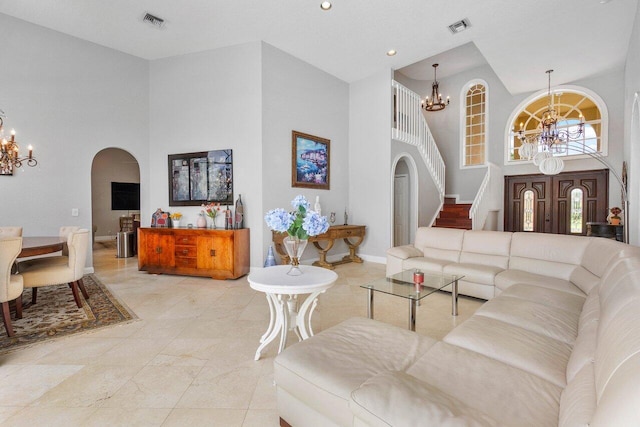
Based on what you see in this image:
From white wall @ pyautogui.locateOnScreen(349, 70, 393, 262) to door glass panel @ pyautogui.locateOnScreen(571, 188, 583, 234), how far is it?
4387 millimetres

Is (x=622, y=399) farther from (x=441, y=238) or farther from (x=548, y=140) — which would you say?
(x=548, y=140)

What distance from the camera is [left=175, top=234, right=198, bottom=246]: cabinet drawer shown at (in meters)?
4.88

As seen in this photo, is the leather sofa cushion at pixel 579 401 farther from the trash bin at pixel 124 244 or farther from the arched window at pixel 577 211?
the trash bin at pixel 124 244

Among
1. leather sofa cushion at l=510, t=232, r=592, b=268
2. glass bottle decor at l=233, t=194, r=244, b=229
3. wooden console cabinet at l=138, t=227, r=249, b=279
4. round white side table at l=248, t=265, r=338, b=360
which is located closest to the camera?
round white side table at l=248, t=265, r=338, b=360

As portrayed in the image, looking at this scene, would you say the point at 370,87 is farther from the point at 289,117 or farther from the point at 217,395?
the point at 217,395

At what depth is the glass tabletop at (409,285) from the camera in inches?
102

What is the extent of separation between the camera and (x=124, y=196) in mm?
9492

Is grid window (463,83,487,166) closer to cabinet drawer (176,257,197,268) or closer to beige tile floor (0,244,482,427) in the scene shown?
beige tile floor (0,244,482,427)

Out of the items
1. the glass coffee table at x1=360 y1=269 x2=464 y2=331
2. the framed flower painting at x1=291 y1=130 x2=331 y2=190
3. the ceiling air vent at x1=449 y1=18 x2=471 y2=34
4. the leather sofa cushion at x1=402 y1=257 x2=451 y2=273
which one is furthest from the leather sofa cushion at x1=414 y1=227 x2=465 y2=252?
the ceiling air vent at x1=449 y1=18 x2=471 y2=34

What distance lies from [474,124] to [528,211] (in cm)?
262

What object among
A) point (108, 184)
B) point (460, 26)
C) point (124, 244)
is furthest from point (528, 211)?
point (108, 184)

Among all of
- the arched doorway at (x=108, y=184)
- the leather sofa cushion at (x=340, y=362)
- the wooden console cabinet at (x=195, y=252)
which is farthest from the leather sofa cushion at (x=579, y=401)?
the arched doorway at (x=108, y=184)

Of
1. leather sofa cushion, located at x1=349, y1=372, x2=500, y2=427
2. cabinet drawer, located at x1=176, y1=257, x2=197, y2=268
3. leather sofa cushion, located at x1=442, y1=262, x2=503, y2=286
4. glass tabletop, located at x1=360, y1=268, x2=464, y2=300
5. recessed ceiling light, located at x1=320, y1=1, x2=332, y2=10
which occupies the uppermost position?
recessed ceiling light, located at x1=320, y1=1, x2=332, y2=10

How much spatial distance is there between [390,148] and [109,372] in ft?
17.7
